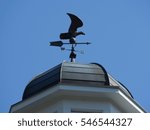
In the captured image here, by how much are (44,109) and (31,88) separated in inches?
37.7

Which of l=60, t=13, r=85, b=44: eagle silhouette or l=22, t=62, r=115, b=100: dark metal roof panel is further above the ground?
l=60, t=13, r=85, b=44: eagle silhouette

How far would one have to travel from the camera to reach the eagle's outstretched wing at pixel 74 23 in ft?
74.2

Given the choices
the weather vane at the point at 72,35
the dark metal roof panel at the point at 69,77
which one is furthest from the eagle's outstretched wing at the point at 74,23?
the dark metal roof panel at the point at 69,77

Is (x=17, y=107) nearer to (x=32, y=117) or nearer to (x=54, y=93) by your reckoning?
(x=54, y=93)

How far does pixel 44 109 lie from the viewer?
2069 cm

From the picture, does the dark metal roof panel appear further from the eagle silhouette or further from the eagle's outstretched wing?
the eagle's outstretched wing

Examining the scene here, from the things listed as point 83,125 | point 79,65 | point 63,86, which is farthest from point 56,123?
point 79,65

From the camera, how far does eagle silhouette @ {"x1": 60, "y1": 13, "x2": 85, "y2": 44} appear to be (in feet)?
74.1

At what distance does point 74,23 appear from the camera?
22.7m

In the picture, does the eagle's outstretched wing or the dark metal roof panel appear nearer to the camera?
the dark metal roof panel

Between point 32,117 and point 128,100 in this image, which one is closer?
point 32,117

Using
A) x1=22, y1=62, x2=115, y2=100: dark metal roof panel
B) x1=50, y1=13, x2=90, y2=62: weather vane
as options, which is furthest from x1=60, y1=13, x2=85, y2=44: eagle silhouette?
x1=22, y1=62, x2=115, y2=100: dark metal roof panel

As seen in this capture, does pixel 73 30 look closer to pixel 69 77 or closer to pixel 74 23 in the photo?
pixel 74 23

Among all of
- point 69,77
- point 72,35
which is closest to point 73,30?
point 72,35
